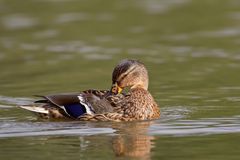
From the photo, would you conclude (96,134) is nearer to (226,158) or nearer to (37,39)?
(226,158)

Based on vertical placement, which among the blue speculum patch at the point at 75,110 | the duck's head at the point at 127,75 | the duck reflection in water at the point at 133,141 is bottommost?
the duck reflection in water at the point at 133,141

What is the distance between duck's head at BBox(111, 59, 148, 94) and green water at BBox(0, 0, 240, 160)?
2.30 feet

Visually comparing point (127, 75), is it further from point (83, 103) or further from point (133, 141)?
point (133, 141)

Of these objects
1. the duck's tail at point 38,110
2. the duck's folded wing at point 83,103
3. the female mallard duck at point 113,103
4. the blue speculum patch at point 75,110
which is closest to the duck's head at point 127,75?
the female mallard duck at point 113,103

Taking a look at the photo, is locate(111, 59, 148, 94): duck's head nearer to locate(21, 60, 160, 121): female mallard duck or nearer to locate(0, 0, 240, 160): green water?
locate(21, 60, 160, 121): female mallard duck

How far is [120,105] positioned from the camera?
16.9 meters

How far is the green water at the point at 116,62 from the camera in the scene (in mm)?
14766

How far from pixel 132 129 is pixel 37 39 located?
10364 mm

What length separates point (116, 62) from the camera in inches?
903

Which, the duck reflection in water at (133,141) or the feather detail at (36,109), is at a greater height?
the feather detail at (36,109)

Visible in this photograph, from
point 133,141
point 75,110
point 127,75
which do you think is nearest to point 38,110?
point 75,110

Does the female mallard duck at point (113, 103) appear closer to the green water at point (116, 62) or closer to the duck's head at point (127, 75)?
the duck's head at point (127, 75)

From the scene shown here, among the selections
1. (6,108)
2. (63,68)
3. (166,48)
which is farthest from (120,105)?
(166,48)

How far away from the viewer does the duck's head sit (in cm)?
1691
